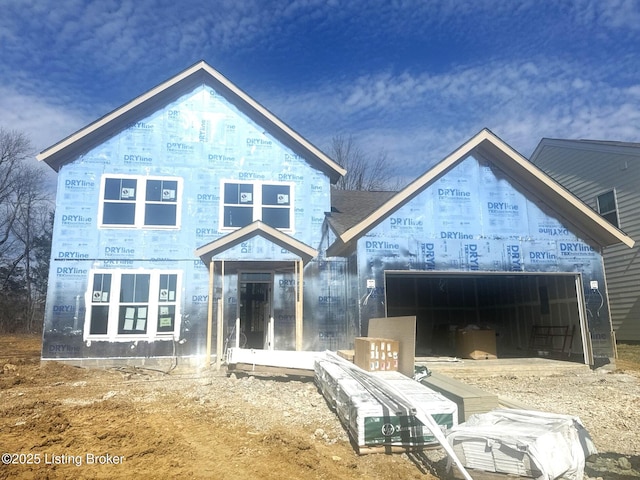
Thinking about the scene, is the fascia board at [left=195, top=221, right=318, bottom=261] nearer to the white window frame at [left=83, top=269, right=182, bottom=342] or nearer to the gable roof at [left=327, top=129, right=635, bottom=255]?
the gable roof at [left=327, top=129, right=635, bottom=255]

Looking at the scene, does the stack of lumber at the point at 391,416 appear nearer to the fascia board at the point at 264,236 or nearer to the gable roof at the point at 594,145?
the fascia board at the point at 264,236

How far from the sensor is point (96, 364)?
12148 mm

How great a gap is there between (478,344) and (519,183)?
194 inches

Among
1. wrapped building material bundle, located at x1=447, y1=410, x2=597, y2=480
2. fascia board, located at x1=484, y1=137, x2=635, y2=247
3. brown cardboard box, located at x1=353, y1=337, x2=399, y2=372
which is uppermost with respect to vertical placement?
fascia board, located at x1=484, y1=137, x2=635, y2=247

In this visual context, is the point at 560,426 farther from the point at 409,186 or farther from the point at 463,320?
the point at 463,320

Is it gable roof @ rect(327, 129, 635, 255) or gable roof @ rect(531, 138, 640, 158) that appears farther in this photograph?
gable roof @ rect(531, 138, 640, 158)

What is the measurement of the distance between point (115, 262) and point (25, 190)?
1187 inches

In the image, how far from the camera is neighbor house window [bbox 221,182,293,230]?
1357 cm

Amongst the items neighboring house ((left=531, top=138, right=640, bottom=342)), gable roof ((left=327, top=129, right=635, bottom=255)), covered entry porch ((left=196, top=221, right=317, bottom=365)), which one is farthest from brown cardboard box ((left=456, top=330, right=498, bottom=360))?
neighboring house ((left=531, top=138, right=640, bottom=342))

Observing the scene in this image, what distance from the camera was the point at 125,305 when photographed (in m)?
12.5

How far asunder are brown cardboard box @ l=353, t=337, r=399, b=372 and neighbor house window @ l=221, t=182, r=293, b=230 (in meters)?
6.36

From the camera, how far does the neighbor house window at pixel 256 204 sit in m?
13.6

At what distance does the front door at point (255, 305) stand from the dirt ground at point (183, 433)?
3562 mm

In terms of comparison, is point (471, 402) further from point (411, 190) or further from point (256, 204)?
point (256, 204)
